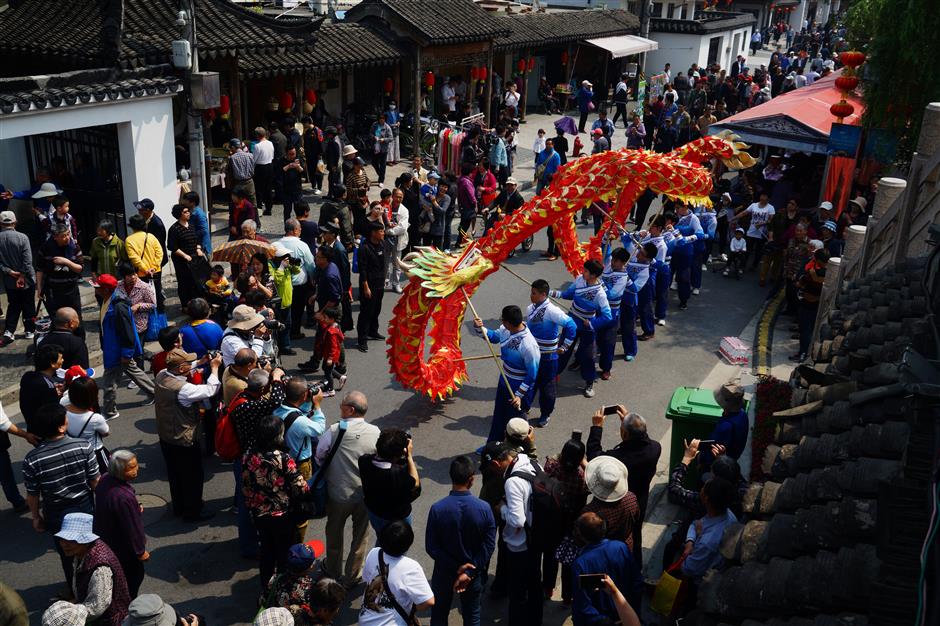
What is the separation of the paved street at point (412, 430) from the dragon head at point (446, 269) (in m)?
1.50

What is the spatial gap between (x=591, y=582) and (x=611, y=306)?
6.02 meters

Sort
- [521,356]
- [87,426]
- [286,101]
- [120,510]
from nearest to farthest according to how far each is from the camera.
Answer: [120,510]
[87,426]
[521,356]
[286,101]

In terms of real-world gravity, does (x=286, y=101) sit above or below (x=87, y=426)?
below

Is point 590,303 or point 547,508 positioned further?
point 590,303

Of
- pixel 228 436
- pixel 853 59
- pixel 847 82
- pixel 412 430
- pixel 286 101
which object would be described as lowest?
pixel 412 430

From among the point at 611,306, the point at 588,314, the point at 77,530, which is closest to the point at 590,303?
the point at 588,314

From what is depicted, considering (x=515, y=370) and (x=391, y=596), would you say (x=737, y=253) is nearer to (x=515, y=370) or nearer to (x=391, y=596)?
(x=515, y=370)

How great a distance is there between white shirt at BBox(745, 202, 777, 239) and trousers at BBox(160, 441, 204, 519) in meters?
10.3

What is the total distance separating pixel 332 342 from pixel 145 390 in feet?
6.72

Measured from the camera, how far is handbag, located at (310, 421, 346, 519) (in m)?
6.26

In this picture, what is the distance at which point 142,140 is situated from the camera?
41.5 feet

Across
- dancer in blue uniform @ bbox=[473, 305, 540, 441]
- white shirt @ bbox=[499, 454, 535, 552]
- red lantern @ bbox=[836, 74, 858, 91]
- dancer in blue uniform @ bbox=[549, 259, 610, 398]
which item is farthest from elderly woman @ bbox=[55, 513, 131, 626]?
red lantern @ bbox=[836, 74, 858, 91]

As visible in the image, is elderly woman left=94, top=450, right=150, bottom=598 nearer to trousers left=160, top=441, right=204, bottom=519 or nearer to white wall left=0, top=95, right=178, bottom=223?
trousers left=160, top=441, right=204, bottom=519

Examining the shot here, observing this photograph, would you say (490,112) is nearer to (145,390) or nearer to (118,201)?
(118,201)
